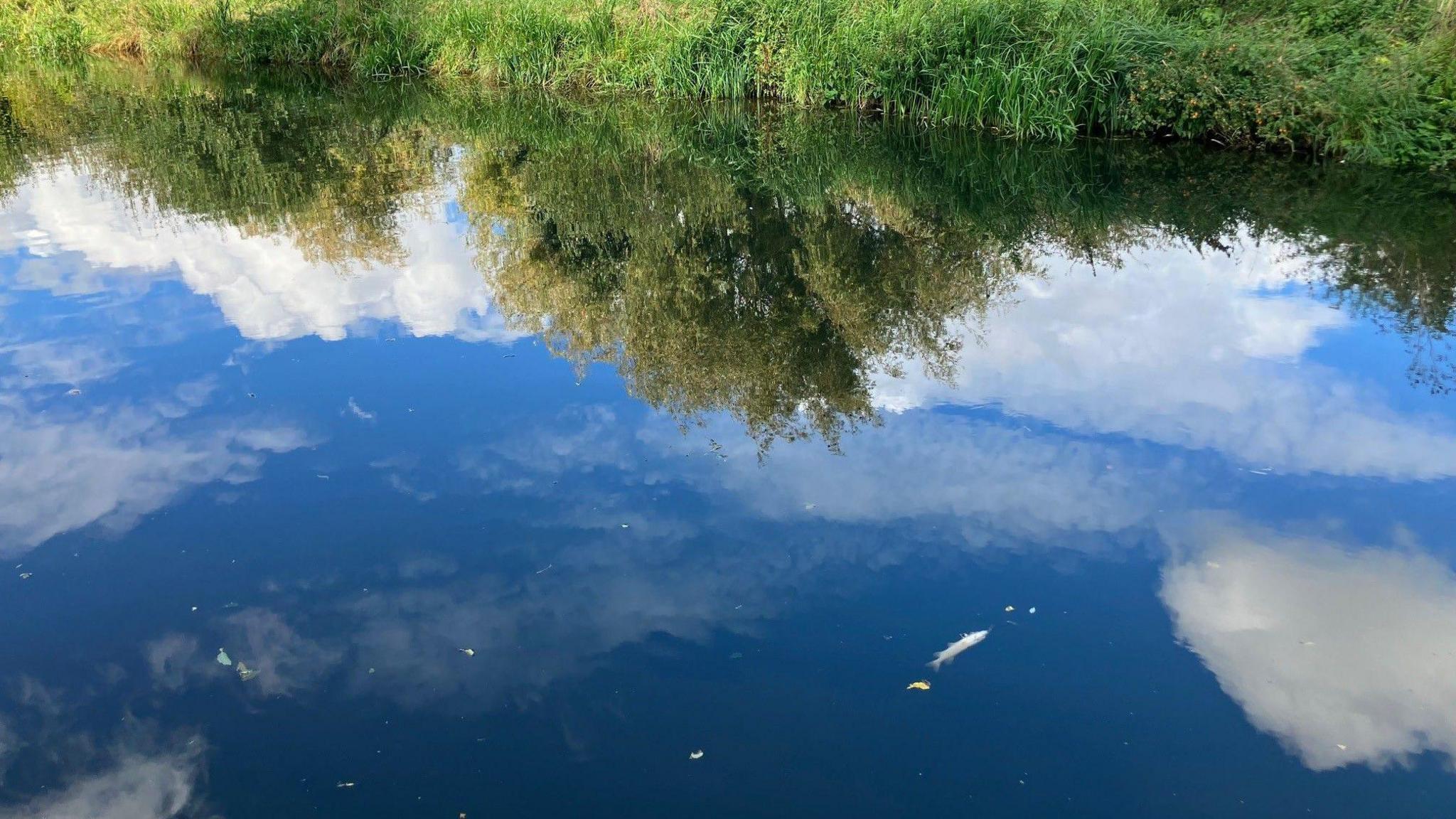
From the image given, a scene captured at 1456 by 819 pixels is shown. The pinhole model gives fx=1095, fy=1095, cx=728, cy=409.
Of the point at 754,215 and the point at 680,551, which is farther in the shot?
the point at 754,215

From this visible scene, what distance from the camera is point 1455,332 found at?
743 cm

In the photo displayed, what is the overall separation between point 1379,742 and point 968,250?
5966 mm

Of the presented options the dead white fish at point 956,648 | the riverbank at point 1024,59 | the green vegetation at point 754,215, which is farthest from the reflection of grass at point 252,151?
the dead white fish at point 956,648

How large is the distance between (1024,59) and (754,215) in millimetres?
4740

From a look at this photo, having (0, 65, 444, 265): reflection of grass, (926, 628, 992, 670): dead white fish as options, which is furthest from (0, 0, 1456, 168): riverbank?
(926, 628, 992, 670): dead white fish

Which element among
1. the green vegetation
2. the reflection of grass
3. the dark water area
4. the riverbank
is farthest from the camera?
the riverbank

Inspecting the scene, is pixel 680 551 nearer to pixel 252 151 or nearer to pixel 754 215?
pixel 754 215

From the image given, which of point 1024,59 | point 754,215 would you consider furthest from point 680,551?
point 1024,59

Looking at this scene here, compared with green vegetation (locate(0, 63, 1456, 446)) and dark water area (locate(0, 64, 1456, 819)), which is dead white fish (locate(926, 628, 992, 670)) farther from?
green vegetation (locate(0, 63, 1456, 446))

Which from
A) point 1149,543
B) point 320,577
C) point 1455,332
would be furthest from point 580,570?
point 1455,332

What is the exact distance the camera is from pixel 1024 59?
42.7 feet

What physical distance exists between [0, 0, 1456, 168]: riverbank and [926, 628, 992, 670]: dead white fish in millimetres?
9113

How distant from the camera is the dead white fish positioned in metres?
4.29

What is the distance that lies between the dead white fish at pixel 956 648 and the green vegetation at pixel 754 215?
6.86ft
